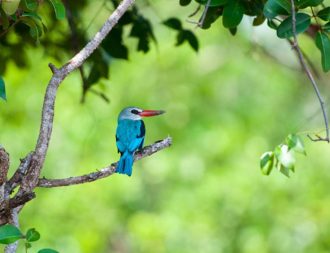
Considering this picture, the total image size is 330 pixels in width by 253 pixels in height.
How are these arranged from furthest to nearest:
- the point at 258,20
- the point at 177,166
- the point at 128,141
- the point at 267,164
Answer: the point at 177,166
the point at 128,141
the point at 258,20
the point at 267,164

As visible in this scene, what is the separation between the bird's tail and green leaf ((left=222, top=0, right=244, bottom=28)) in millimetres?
726

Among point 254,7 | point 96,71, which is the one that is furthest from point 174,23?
point 254,7

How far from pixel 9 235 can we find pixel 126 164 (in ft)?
4.43

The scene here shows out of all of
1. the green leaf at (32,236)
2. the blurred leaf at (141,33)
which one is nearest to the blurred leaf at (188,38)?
the blurred leaf at (141,33)

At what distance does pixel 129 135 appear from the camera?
14.2ft

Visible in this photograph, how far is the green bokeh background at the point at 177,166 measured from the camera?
330 inches

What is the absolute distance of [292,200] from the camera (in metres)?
8.61

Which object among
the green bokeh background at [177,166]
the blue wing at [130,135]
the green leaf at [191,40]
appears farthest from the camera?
the green bokeh background at [177,166]

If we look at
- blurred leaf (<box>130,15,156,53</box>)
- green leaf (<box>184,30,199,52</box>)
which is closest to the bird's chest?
blurred leaf (<box>130,15,156,53</box>)

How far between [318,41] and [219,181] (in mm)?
5580

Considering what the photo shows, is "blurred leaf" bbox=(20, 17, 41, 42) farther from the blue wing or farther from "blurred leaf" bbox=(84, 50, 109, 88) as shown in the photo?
"blurred leaf" bbox=(84, 50, 109, 88)

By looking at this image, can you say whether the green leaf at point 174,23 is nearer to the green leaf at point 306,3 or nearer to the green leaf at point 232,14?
the green leaf at point 232,14

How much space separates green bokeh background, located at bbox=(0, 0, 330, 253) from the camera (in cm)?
838

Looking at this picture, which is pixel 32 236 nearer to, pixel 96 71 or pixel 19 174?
pixel 19 174
